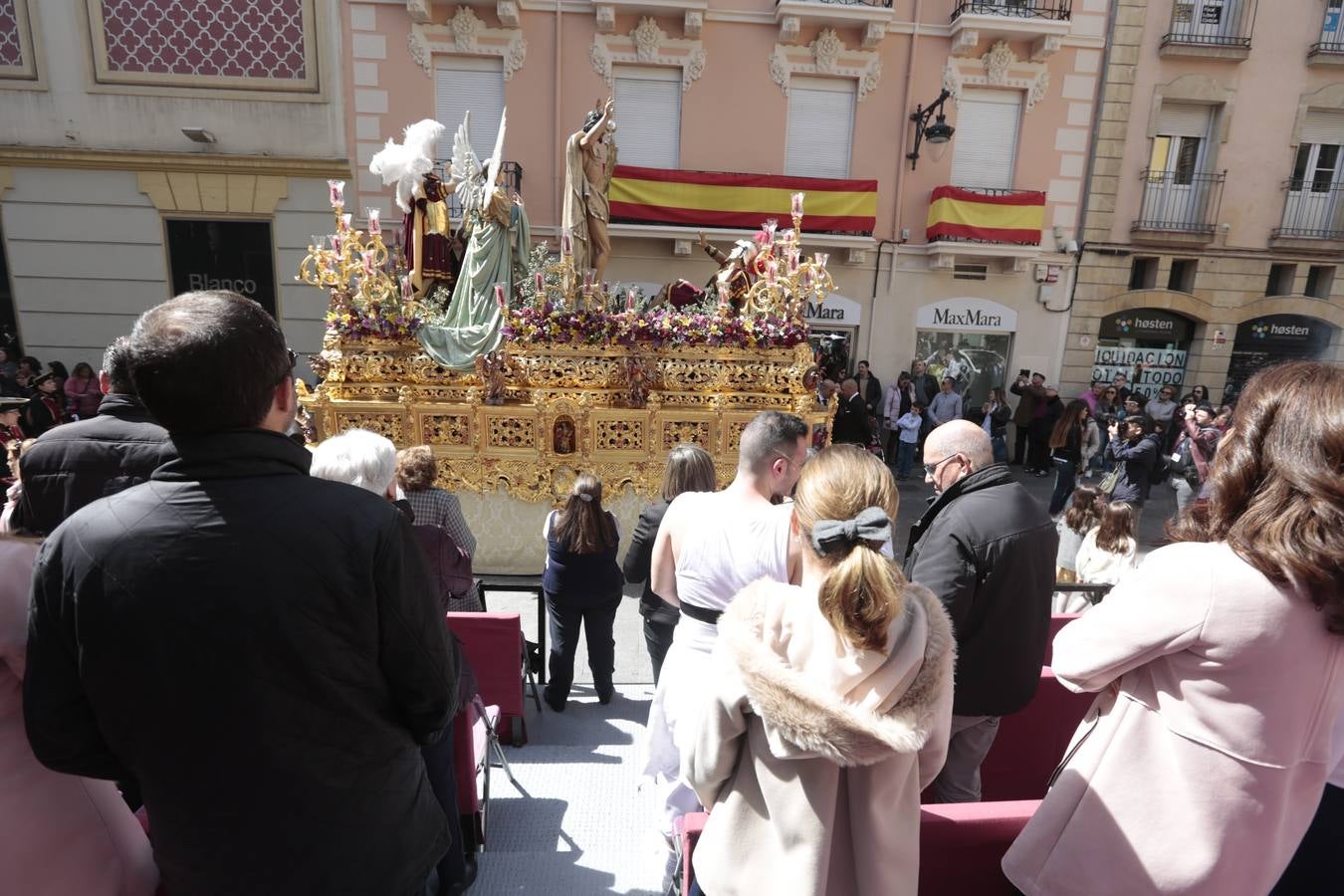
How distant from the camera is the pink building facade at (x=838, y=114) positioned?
10.8 m

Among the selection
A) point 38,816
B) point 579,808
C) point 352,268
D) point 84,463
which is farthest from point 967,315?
point 38,816

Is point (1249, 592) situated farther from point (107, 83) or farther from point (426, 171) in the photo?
point (107, 83)

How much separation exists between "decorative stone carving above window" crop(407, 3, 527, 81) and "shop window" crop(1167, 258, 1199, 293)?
11.9 meters

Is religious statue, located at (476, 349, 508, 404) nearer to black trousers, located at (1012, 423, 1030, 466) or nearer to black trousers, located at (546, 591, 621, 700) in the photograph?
black trousers, located at (546, 591, 621, 700)

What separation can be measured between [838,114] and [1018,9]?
3.38 meters

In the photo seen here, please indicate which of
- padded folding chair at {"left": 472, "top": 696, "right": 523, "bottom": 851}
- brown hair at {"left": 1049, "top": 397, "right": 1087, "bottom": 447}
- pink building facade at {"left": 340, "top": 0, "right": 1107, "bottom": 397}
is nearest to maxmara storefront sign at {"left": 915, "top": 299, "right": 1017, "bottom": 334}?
pink building facade at {"left": 340, "top": 0, "right": 1107, "bottom": 397}

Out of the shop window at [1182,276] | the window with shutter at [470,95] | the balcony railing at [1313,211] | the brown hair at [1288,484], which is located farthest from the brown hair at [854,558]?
the balcony railing at [1313,211]

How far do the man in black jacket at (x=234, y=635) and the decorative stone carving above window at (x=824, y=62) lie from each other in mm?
→ 11929

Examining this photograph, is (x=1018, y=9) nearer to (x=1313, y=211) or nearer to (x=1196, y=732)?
(x=1313, y=211)

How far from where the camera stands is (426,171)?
670 centimetres

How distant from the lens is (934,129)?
34.4ft

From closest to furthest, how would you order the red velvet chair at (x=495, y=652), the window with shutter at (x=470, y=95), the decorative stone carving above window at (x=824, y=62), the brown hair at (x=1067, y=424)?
the red velvet chair at (x=495, y=652), the brown hair at (x=1067, y=424), the window with shutter at (x=470, y=95), the decorative stone carving above window at (x=824, y=62)

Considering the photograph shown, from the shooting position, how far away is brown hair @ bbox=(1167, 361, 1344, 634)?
1240 mm

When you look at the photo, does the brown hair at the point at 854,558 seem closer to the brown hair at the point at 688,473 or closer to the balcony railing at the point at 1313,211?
the brown hair at the point at 688,473
